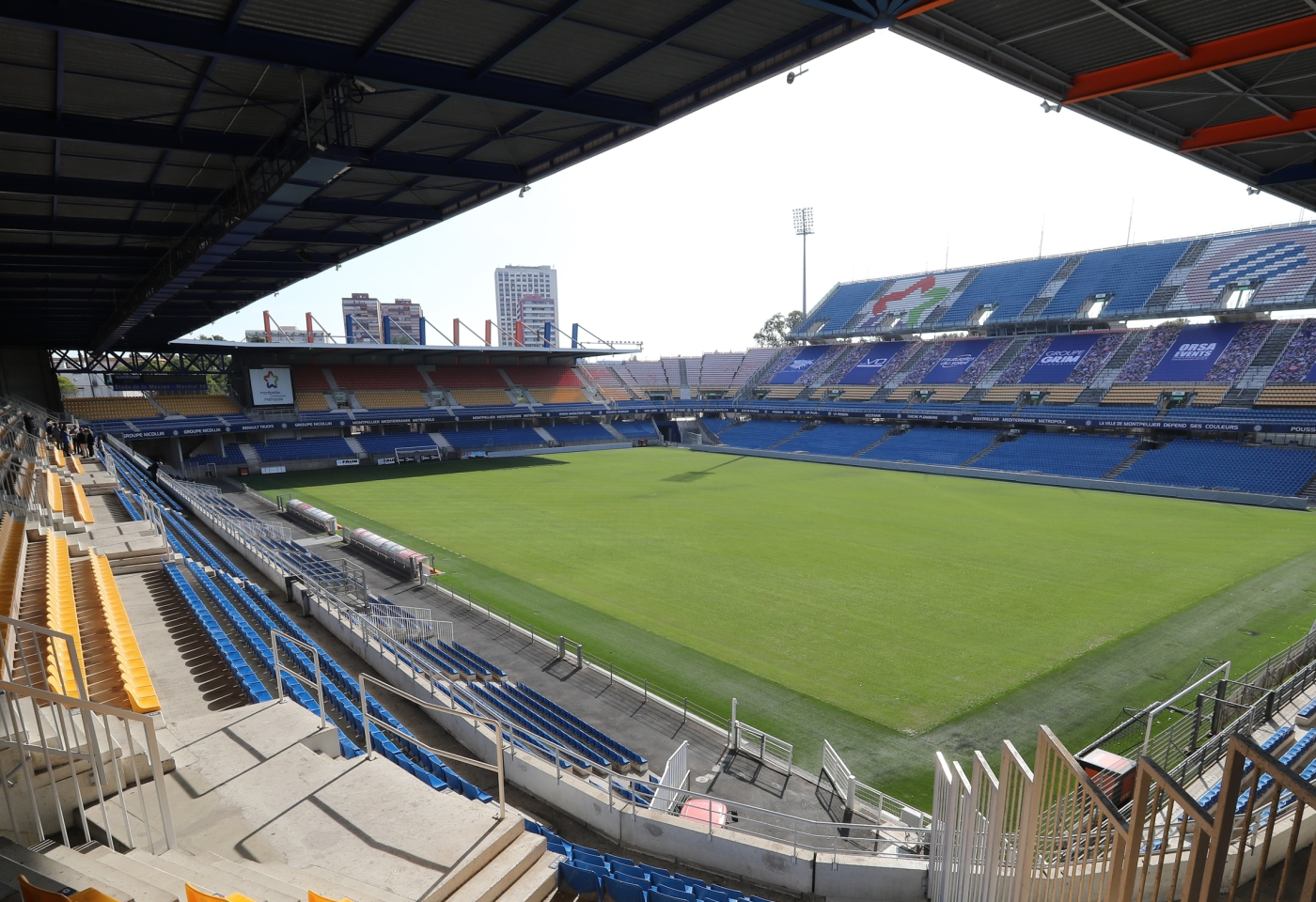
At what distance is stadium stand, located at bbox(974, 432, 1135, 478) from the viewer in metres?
37.8

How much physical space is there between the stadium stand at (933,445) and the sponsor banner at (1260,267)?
14740mm

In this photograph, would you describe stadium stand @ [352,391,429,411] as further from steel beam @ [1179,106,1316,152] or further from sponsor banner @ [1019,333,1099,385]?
steel beam @ [1179,106,1316,152]

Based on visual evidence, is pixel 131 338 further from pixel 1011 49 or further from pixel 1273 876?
pixel 1273 876

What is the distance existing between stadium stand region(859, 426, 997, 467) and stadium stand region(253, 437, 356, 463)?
118 ft

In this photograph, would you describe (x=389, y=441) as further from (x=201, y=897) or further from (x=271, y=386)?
(x=201, y=897)

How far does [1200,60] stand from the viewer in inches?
286

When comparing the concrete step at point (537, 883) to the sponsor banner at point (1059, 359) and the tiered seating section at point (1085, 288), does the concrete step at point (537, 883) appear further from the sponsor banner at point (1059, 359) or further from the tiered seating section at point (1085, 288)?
the tiered seating section at point (1085, 288)

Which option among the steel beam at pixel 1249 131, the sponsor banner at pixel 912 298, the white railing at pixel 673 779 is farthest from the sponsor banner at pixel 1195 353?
the white railing at pixel 673 779

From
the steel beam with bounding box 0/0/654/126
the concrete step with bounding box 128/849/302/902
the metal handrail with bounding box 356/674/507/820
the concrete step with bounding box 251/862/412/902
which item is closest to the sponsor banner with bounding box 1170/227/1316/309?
the steel beam with bounding box 0/0/654/126

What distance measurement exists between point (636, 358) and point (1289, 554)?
59.8 metres

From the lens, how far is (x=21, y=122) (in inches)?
350

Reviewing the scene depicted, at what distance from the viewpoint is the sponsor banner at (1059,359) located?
45.9 metres

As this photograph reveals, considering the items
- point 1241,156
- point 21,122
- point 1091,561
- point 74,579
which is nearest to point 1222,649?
point 1091,561

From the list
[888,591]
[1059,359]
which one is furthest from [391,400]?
[1059,359]
